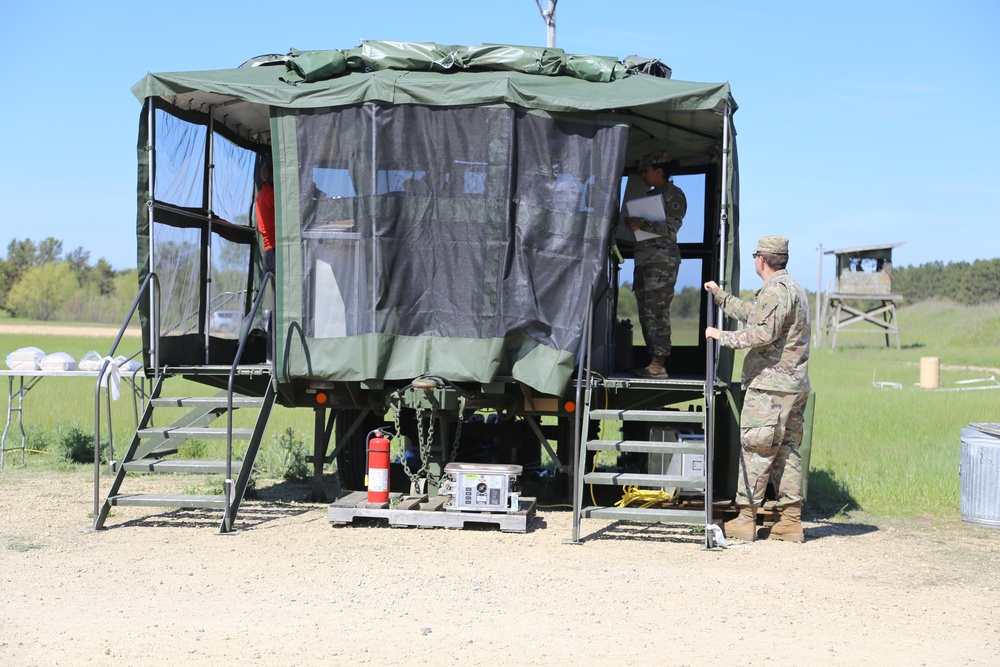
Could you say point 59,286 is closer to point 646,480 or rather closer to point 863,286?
point 863,286

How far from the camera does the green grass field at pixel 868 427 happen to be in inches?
381

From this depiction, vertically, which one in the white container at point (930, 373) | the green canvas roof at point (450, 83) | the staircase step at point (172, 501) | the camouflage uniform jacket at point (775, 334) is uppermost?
the green canvas roof at point (450, 83)

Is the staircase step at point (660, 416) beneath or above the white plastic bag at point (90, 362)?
beneath

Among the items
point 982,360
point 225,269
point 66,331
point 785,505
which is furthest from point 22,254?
point 785,505

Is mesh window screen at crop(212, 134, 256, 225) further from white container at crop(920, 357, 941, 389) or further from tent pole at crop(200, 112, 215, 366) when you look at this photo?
white container at crop(920, 357, 941, 389)

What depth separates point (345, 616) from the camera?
5.51 meters

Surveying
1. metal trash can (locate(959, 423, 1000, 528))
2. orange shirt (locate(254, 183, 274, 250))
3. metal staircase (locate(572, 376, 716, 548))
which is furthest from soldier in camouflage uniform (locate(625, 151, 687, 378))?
orange shirt (locate(254, 183, 274, 250))

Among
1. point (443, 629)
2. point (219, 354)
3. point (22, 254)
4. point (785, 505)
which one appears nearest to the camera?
point (443, 629)

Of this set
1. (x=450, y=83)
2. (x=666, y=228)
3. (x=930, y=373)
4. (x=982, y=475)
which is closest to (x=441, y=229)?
(x=450, y=83)

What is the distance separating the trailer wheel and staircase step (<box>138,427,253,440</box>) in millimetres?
1621


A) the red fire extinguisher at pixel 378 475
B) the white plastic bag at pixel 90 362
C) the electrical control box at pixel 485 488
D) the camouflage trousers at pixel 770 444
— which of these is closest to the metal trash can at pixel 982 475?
the camouflage trousers at pixel 770 444

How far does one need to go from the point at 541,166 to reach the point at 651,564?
124 inches

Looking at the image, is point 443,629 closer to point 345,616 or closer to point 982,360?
point 345,616

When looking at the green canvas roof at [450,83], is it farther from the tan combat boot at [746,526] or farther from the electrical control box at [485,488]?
the tan combat boot at [746,526]
